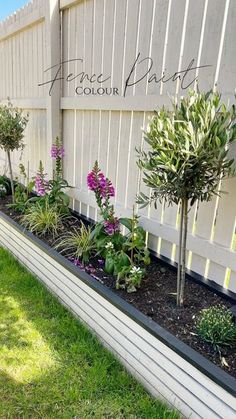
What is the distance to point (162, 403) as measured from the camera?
1.66 meters

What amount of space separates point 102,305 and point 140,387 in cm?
52

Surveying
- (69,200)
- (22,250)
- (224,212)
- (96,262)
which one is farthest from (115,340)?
(69,200)

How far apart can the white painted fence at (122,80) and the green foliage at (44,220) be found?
0.34 metres

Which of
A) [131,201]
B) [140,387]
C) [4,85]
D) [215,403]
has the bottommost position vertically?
[140,387]

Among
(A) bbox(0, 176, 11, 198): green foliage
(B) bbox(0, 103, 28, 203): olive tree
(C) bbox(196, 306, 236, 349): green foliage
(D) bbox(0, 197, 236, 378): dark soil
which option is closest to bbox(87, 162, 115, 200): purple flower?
(D) bbox(0, 197, 236, 378): dark soil

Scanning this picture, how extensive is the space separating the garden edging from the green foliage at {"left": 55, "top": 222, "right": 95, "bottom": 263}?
0.11m

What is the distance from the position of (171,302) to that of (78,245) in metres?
0.96

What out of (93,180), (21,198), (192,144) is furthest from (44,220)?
Result: (192,144)

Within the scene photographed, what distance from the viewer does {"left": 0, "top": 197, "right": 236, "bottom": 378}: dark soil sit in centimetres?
160

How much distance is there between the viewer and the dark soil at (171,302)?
160 cm

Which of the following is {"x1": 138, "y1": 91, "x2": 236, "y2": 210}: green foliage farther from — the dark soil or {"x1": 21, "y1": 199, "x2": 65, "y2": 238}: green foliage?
{"x1": 21, "y1": 199, "x2": 65, "y2": 238}: green foliage

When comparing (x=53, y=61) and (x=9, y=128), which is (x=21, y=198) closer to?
(x=9, y=128)

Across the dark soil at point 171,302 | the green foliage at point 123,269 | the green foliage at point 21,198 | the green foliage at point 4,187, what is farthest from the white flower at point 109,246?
the green foliage at point 4,187

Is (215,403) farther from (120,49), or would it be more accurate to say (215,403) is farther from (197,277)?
(120,49)
